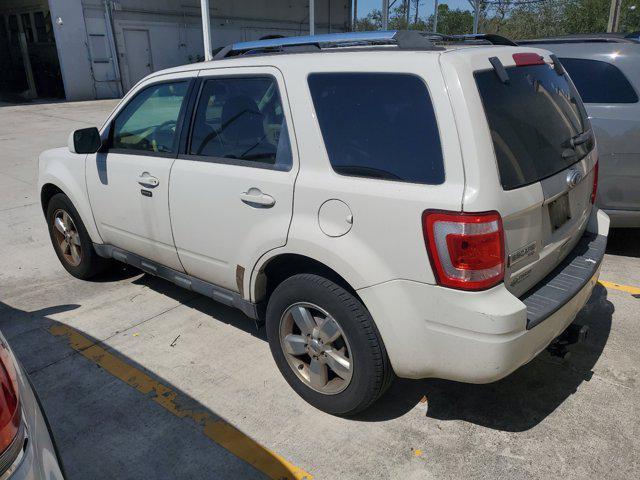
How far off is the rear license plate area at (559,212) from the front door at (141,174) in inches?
90.3

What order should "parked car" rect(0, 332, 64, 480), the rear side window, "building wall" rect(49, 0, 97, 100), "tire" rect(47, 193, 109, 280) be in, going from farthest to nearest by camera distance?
"building wall" rect(49, 0, 97, 100) < "tire" rect(47, 193, 109, 280) < the rear side window < "parked car" rect(0, 332, 64, 480)

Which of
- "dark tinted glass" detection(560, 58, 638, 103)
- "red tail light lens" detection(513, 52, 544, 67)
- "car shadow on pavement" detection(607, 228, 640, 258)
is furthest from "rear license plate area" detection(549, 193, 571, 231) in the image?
"car shadow on pavement" detection(607, 228, 640, 258)

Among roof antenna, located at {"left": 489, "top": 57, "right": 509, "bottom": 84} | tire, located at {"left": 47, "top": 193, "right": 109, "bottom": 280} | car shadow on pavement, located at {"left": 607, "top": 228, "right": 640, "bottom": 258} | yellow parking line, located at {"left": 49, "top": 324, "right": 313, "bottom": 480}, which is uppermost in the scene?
roof antenna, located at {"left": 489, "top": 57, "right": 509, "bottom": 84}

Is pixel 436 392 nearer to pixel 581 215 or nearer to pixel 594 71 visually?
pixel 581 215

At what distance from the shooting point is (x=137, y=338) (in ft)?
12.4

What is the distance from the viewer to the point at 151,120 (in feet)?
12.8

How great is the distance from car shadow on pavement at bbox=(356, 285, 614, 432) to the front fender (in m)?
2.71

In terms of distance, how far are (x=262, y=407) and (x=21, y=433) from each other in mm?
1614

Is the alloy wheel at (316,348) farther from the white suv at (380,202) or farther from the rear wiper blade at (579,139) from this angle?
the rear wiper blade at (579,139)

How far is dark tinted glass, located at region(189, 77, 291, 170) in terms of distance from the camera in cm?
291

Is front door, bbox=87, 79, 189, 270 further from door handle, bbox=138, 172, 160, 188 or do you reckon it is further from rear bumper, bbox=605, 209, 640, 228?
rear bumper, bbox=605, 209, 640, 228

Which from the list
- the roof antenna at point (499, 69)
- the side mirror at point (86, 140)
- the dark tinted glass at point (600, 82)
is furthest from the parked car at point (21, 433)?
the dark tinted glass at point (600, 82)

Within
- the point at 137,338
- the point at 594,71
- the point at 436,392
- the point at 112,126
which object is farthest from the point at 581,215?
the point at 112,126

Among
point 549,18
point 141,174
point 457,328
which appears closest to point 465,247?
point 457,328
